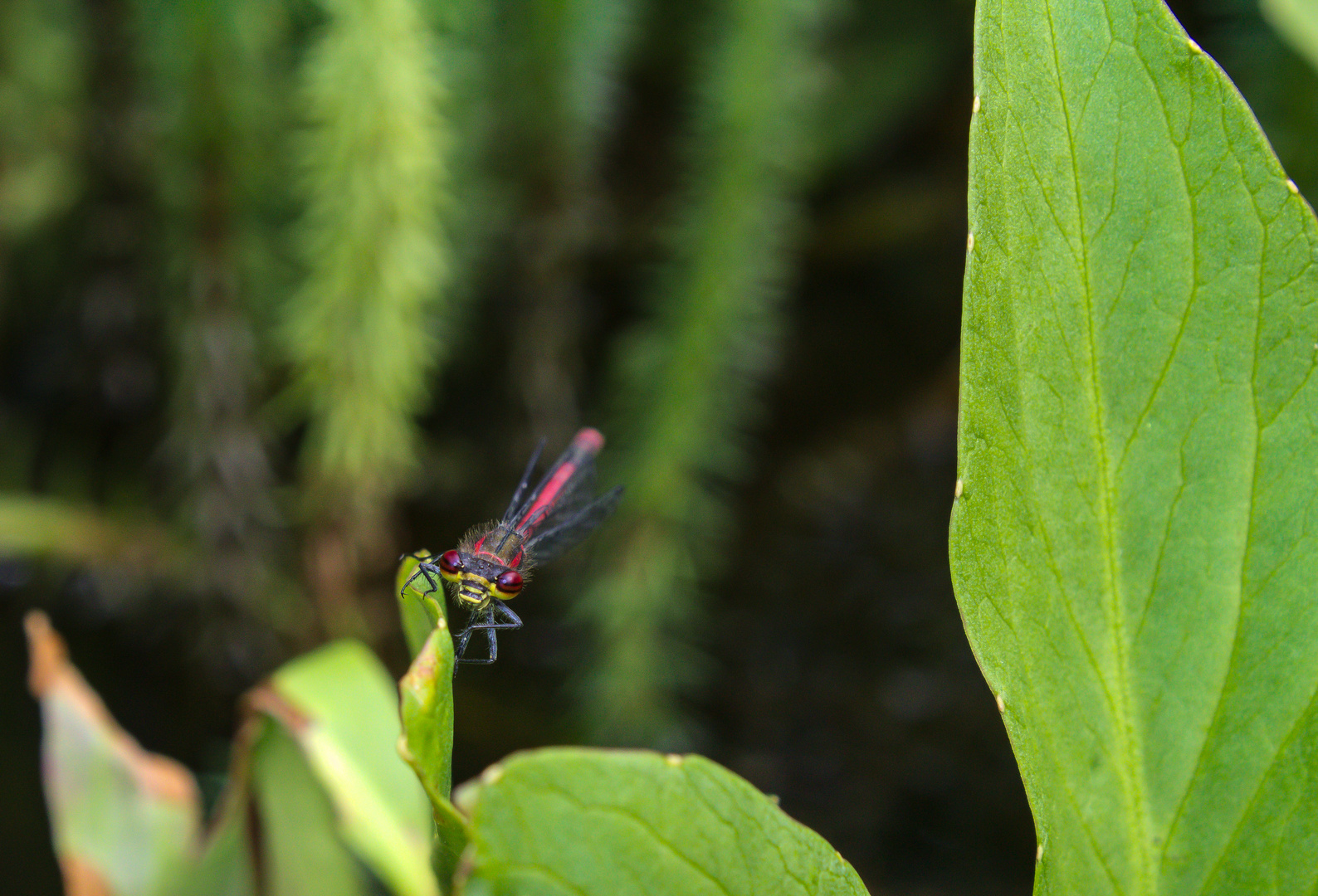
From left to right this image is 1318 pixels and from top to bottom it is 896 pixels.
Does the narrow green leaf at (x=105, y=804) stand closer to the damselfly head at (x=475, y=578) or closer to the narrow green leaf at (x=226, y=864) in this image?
the narrow green leaf at (x=226, y=864)

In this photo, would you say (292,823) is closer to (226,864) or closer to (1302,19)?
(226,864)

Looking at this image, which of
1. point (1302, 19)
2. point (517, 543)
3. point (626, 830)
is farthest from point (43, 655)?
point (1302, 19)

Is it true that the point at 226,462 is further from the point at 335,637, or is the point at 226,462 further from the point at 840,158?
the point at 840,158

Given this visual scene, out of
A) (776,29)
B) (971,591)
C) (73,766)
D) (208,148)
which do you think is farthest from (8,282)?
(971,591)

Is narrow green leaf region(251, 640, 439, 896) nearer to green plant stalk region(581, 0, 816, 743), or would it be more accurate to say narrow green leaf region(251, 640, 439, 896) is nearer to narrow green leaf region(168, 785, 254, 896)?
narrow green leaf region(168, 785, 254, 896)

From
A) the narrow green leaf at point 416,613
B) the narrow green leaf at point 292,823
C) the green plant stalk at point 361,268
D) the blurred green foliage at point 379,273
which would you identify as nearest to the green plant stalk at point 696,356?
the blurred green foliage at point 379,273

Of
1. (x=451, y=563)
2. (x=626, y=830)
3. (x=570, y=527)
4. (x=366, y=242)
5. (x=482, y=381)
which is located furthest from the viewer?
(x=482, y=381)
